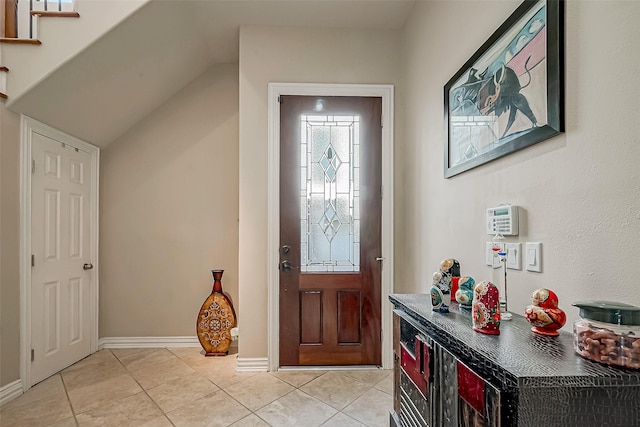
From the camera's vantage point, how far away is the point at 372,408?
7.37 ft

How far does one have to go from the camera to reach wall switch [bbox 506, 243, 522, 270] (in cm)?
139

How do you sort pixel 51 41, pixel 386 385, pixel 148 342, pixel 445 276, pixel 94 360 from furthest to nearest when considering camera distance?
pixel 148 342
pixel 94 360
pixel 386 385
pixel 51 41
pixel 445 276

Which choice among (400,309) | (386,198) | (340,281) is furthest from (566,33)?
(340,281)

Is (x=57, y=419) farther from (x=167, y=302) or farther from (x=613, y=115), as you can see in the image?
(x=613, y=115)

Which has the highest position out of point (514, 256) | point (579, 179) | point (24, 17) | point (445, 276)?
point (24, 17)

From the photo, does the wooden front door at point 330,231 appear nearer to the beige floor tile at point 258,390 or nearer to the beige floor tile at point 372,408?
the beige floor tile at point 258,390

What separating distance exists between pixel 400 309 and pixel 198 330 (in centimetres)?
226

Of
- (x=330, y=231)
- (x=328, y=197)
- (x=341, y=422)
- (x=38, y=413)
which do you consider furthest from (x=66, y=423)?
(x=328, y=197)

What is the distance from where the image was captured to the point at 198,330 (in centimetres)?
322

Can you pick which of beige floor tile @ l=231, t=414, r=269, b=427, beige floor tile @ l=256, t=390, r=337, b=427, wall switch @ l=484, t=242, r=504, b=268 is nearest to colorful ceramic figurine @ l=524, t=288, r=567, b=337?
wall switch @ l=484, t=242, r=504, b=268

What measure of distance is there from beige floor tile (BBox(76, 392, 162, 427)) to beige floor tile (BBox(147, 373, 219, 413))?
0.21 feet

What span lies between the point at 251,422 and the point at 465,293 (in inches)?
60.4

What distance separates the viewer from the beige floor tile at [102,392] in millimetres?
2305

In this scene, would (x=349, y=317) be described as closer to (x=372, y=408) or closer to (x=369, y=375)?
(x=369, y=375)
